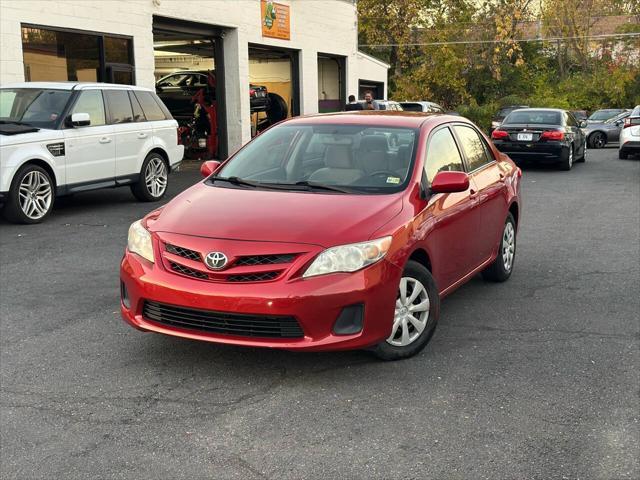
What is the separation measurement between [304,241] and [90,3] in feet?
45.4

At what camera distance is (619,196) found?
14.2 meters

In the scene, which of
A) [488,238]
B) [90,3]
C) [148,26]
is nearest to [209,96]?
[148,26]

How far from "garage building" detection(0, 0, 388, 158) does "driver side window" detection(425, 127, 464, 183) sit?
1081 centimetres

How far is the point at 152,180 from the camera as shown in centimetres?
1324

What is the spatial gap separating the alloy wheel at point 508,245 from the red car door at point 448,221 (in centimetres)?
95

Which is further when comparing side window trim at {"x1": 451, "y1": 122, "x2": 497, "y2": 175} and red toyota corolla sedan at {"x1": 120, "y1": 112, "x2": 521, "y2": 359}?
side window trim at {"x1": 451, "y1": 122, "x2": 497, "y2": 175}

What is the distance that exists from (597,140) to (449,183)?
26.3 m

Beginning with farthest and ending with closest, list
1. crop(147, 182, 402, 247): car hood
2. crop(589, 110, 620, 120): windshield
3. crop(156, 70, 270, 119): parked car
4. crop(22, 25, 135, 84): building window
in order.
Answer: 1. crop(589, 110, 620, 120): windshield
2. crop(156, 70, 270, 119): parked car
3. crop(22, 25, 135, 84): building window
4. crop(147, 182, 402, 247): car hood

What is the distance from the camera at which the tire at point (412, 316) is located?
501cm

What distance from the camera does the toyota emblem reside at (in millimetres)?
4629

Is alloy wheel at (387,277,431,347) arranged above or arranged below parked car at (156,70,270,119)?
below

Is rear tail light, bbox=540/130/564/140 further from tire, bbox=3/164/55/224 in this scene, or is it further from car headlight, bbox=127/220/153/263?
car headlight, bbox=127/220/153/263

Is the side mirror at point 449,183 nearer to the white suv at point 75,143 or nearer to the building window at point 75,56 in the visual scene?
the white suv at point 75,143

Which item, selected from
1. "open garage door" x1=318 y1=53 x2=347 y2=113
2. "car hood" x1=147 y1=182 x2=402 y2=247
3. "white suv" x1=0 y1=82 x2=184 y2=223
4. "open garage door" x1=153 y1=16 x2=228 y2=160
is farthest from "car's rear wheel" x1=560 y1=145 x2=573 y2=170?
"car hood" x1=147 y1=182 x2=402 y2=247
